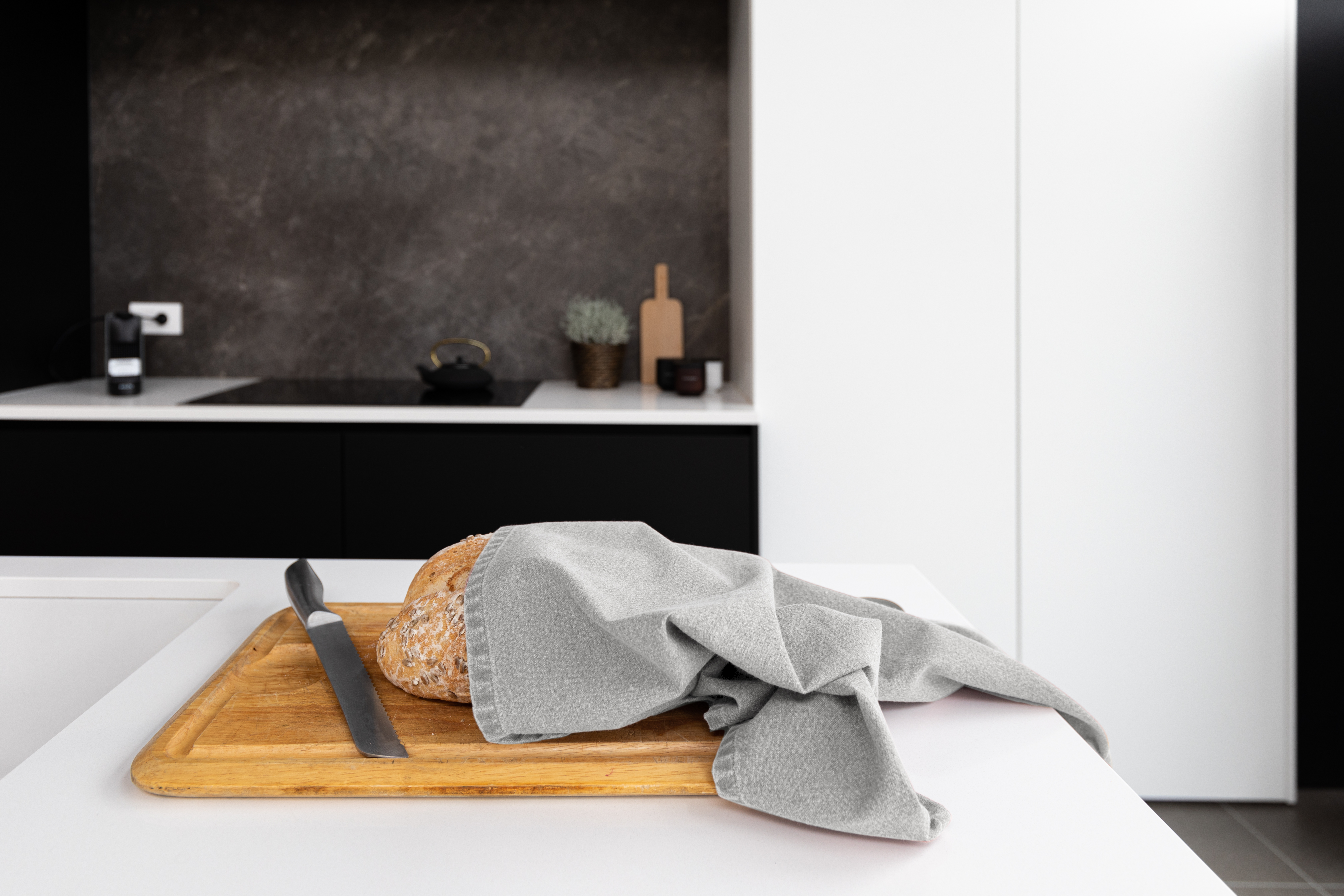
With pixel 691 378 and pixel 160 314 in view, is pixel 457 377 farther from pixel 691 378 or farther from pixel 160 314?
pixel 160 314

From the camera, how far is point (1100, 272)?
2.24m

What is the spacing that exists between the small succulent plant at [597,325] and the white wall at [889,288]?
1.65 ft

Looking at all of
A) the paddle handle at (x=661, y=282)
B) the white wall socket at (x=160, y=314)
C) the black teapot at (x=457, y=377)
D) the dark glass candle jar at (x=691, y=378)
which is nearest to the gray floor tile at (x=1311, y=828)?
the dark glass candle jar at (x=691, y=378)

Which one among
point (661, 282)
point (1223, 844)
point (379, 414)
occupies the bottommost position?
point (1223, 844)

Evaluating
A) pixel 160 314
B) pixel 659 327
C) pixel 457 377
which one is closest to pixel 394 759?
pixel 457 377

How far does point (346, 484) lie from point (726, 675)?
166cm

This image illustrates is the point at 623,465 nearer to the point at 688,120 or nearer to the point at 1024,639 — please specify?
the point at 1024,639

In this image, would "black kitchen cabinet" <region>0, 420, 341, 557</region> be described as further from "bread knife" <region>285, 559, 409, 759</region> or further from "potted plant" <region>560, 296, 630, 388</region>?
"bread knife" <region>285, 559, 409, 759</region>

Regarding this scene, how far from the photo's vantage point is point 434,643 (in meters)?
0.71

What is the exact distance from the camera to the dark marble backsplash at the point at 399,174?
282cm

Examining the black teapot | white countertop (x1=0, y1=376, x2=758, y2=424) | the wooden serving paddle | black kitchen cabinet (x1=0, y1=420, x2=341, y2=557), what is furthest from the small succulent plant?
black kitchen cabinet (x1=0, y1=420, x2=341, y2=557)

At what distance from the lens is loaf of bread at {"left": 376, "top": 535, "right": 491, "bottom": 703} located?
2.32ft

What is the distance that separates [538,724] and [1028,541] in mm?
1840

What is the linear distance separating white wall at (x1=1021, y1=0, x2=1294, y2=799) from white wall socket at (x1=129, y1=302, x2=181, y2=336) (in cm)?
221
